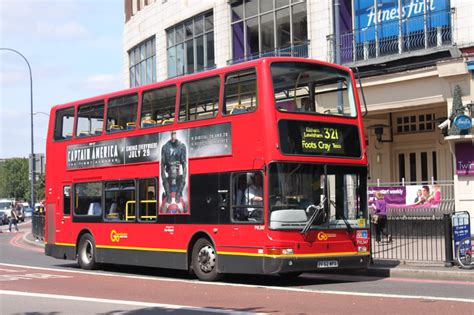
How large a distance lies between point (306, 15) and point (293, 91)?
39.4 ft

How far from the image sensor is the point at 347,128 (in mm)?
15227

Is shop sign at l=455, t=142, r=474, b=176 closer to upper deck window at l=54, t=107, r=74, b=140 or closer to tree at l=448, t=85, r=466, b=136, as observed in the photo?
tree at l=448, t=85, r=466, b=136

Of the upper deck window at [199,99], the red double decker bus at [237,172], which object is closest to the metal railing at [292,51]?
the red double decker bus at [237,172]

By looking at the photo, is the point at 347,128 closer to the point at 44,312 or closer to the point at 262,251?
the point at 262,251

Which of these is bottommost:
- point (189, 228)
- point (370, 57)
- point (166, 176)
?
point (189, 228)

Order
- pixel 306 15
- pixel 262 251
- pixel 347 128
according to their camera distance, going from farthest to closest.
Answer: pixel 306 15
pixel 347 128
pixel 262 251

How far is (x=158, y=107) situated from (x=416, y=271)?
22.2 feet

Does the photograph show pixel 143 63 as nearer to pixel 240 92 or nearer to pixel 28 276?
pixel 28 276

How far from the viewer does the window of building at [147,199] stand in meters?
16.9

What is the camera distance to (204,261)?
51.3 feet

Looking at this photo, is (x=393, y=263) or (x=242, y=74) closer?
(x=242, y=74)

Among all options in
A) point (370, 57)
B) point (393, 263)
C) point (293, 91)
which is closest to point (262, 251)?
point (293, 91)

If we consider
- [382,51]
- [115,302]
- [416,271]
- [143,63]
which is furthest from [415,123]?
[115,302]

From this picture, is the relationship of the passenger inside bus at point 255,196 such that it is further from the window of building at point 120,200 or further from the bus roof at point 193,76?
the window of building at point 120,200
